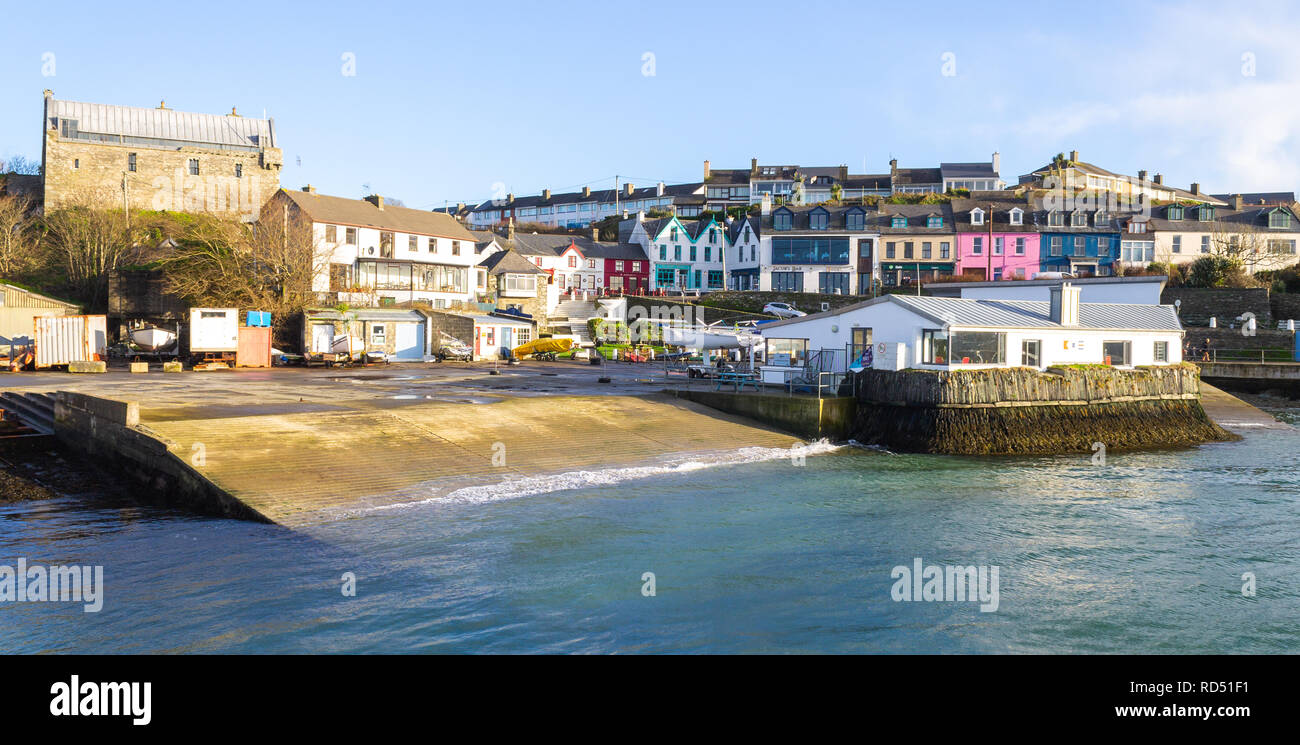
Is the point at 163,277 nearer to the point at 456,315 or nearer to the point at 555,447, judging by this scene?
the point at 456,315

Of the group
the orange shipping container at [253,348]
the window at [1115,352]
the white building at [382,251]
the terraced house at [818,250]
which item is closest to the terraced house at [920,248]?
the terraced house at [818,250]

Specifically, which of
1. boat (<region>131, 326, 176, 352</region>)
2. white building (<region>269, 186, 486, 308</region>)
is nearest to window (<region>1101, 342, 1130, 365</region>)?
white building (<region>269, 186, 486, 308</region>)

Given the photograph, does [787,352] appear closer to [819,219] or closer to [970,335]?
[970,335]

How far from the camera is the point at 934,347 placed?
30.5 meters

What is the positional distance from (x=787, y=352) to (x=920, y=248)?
→ 156ft

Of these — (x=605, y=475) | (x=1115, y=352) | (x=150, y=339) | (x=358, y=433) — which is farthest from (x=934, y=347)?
(x=150, y=339)

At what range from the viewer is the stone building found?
7056cm

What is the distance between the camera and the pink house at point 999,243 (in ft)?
253

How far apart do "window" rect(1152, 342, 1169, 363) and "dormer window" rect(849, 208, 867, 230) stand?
44179 mm

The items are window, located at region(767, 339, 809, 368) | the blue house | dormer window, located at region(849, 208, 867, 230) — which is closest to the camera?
window, located at region(767, 339, 809, 368)

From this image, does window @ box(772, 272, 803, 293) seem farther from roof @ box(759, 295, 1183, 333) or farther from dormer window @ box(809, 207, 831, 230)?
roof @ box(759, 295, 1183, 333)

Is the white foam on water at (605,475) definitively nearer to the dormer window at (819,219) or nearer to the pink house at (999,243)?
the dormer window at (819,219)

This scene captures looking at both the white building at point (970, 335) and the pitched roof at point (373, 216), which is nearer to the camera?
the white building at point (970, 335)

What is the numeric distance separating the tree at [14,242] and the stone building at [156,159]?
5.78 meters
